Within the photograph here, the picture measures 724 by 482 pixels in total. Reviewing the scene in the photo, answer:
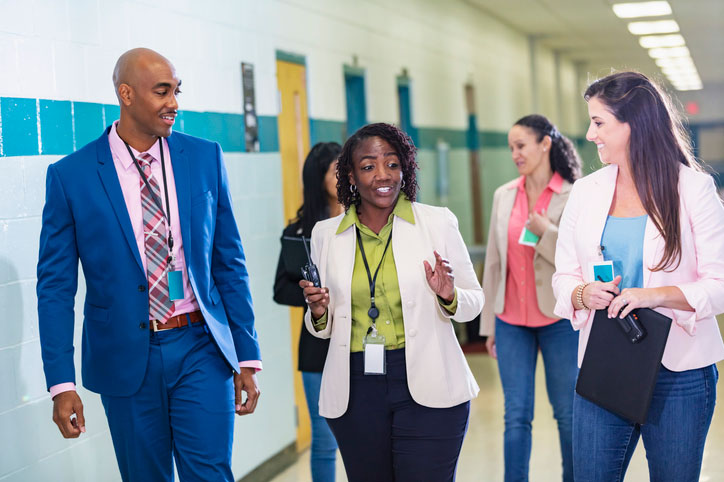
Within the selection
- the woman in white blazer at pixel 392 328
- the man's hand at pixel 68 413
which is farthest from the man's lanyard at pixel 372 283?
the man's hand at pixel 68 413

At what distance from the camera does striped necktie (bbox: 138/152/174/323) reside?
246cm

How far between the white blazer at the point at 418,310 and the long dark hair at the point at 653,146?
0.56 m

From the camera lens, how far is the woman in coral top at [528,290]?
358cm

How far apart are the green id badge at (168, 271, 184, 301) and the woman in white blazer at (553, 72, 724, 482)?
1.09 metres

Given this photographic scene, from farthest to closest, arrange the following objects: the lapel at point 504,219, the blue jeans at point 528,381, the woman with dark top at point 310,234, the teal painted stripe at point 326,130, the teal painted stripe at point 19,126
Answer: the teal painted stripe at point 326,130 → the lapel at point 504,219 → the blue jeans at point 528,381 → the woman with dark top at point 310,234 → the teal painted stripe at point 19,126

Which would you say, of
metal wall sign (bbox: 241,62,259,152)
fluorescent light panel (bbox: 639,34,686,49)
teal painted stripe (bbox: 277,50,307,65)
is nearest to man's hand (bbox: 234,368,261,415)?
metal wall sign (bbox: 241,62,259,152)

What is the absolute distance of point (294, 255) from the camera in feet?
10.8

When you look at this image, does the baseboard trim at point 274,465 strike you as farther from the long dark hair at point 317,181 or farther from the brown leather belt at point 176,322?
the brown leather belt at point 176,322

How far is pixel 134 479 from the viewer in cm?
250

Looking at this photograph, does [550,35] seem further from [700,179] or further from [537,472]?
[700,179]

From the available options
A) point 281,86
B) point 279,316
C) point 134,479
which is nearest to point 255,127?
point 281,86

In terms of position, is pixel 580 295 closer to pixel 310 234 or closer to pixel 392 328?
pixel 392 328

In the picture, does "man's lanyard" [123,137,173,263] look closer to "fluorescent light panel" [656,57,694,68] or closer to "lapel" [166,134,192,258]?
"lapel" [166,134,192,258]

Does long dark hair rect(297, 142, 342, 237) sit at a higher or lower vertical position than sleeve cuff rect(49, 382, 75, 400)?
higher
